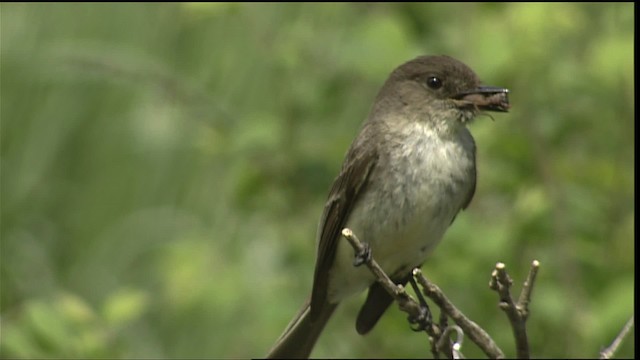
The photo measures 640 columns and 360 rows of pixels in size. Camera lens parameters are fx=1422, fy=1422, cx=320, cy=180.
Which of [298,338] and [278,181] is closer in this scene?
[298,338]

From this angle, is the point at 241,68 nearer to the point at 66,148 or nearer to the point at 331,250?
the point at 66,148

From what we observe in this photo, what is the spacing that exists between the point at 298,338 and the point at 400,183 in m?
0.62

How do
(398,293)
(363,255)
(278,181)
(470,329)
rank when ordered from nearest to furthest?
(470,329)
(398,293)
(363,255)
(278,181)

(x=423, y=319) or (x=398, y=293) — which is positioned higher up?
(x=398, y=293)

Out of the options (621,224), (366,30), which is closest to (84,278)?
(366,30)

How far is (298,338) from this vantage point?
4.46 m

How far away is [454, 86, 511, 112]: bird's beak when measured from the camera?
13.3 feet

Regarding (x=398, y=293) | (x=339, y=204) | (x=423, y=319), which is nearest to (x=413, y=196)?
(x=339, y=204)

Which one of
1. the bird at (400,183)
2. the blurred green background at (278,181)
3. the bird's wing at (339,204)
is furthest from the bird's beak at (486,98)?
the blurred green background at (278,181)

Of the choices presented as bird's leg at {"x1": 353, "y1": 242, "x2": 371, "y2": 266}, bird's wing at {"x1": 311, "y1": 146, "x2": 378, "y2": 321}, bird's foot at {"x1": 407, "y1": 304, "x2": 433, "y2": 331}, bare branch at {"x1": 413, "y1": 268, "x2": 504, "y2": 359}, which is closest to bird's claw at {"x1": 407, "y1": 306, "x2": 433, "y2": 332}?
bird's foot at {"x1": 407, "y1": 304, "x2": 433, "y2": 331}

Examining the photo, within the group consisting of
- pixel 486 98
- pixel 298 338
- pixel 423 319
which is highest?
pixel 486 98

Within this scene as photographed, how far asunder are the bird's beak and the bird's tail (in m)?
0.83

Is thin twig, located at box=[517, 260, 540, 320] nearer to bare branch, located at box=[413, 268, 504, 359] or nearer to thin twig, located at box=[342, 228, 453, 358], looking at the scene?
bare branch, located at box=[413, 268, 504, 359]

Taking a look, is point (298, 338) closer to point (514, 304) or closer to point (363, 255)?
point (363, 255)
